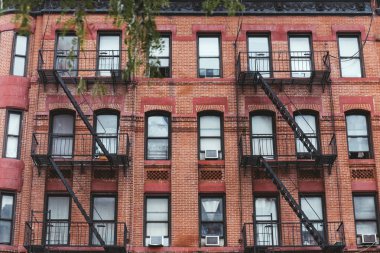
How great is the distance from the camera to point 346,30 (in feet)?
83.5

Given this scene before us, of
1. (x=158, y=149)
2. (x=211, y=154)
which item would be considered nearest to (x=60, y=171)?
(x=158, y=149)

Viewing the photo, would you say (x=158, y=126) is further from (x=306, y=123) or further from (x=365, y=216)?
(x=365, y=216)

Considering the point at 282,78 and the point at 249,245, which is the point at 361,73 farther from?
the point at 249,245

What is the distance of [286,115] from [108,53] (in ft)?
23.3

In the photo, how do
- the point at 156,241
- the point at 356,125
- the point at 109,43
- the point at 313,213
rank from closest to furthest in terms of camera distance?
the point at 156,241 → the point at 313,213 → the point at 356,125 → the point at 109,43

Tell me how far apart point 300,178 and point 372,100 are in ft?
13.3

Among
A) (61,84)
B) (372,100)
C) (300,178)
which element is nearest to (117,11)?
(61,84)

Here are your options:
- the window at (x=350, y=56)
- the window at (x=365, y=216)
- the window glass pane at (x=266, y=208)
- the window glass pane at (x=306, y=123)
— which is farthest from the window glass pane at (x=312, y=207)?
the window at (x=350, y=56)

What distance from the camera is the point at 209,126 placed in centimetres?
2431

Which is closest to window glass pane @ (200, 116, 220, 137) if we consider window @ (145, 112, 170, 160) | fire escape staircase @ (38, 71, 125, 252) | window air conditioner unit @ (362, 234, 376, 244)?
window @ (145, 112, 170, 160)

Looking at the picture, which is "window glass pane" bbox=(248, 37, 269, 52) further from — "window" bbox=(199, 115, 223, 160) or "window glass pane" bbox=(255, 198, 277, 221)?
"window glass pane" bbox=(255, 198, 277, 221)

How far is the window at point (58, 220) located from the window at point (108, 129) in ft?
7.05

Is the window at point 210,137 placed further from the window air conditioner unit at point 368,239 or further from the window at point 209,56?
the window air conditioner unit at point 368,239

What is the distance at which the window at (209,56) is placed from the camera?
25.0 metres
